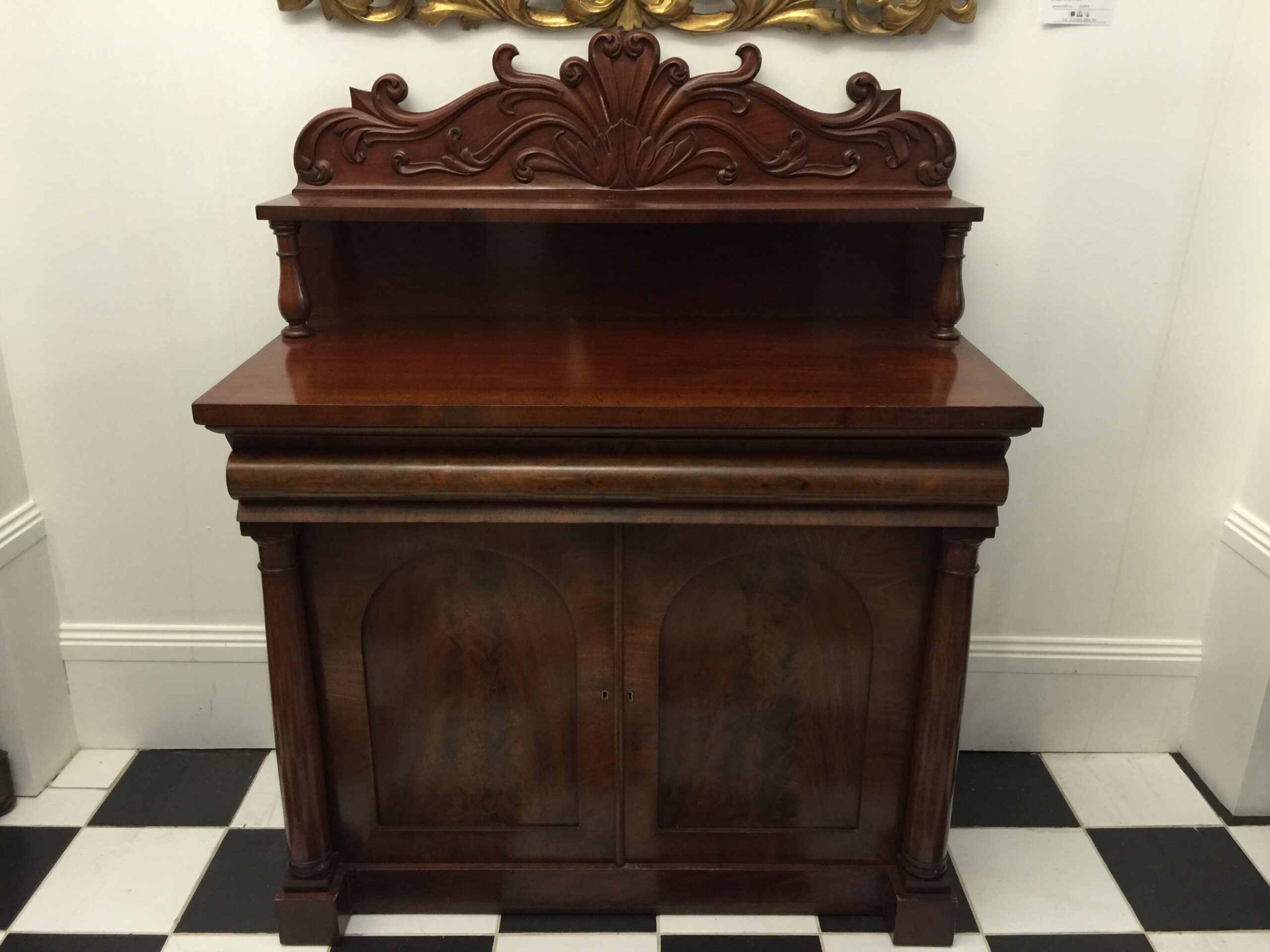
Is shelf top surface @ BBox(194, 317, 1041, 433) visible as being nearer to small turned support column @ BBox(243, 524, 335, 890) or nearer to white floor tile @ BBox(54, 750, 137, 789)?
small turned support column @ BBox(243, 524, 335, 890)

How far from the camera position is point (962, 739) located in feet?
7.77

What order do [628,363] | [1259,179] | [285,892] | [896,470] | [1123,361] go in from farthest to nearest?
[1123,361], [1259,179], [285,892], [628,363], [896,470]

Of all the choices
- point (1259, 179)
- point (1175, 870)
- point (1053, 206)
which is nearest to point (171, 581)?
point (1053, 206)

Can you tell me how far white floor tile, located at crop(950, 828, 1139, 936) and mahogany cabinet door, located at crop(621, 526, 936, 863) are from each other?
26 cm

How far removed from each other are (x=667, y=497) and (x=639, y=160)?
69 centimetres

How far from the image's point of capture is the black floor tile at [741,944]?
1.84 meters

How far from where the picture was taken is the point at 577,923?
189cm

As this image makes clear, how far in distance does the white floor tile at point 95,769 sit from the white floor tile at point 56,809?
2 centimetres

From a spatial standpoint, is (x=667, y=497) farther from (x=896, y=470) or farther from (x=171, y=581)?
(x=171, y=581)

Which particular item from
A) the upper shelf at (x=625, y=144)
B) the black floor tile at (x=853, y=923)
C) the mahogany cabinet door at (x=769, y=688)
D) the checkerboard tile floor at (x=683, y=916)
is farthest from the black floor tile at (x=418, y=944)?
the upper shelf at (x=625, y=144)

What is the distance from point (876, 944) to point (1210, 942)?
1.96 ft

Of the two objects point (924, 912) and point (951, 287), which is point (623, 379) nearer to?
point (951, 287)

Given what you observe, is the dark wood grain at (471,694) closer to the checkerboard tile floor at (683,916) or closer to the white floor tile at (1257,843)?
the checkerboard tile floor at (683,916)

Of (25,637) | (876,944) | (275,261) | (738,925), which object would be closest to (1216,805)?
(876,944)
